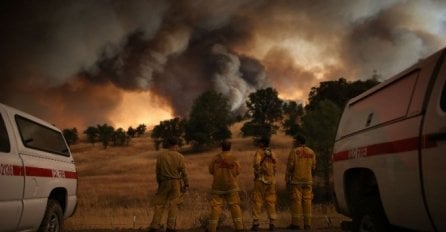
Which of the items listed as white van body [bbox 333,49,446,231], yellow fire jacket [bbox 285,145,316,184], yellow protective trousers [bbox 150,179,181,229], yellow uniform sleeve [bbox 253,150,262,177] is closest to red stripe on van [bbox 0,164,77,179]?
yellow protective trousers [bbox 150,179,181,229]

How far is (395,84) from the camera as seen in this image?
6.47m

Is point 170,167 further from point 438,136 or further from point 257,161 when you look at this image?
point 438,136

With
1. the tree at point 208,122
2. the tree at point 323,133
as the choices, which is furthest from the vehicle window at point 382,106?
the tree at point 208,122

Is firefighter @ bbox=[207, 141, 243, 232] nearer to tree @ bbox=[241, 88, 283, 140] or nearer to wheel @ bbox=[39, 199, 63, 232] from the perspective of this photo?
wheel @ bbox=[39, 199, 63, 232]

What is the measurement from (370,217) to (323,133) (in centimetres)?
3234

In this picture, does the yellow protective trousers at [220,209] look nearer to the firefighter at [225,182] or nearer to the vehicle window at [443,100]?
the firefighter at [225,182]

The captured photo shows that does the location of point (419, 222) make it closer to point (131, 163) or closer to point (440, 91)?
point (440, 91)

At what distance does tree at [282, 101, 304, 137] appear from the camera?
5739cm

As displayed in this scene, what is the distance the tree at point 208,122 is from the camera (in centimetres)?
6353

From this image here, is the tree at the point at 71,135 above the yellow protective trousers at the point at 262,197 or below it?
above

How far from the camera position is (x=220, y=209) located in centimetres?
1059

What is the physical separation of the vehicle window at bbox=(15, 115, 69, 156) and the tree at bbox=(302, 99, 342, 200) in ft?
90.7

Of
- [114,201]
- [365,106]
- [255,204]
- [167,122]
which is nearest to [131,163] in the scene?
[167,122]

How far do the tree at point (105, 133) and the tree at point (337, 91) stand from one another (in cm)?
3095
